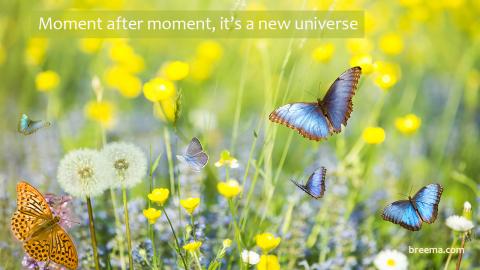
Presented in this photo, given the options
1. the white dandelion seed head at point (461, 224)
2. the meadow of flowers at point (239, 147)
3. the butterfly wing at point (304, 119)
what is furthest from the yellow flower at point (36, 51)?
the white dandelion seed head at point (461, 224)

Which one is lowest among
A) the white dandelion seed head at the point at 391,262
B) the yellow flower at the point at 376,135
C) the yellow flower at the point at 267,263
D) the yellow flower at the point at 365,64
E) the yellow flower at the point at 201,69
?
the white dandelion seed head at the point at 391,262

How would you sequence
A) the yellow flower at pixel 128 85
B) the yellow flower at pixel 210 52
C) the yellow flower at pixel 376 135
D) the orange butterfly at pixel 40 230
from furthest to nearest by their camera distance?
1. the yellow flower at pixel 210 52
2. the yellow flower at pixel 128 85
3. the yellow flower at pixel 376 135
4. the orange butterfly at pixel 40 230

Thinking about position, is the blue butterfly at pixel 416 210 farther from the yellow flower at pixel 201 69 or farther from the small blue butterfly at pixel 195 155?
the yellow flower at pixel 201 69

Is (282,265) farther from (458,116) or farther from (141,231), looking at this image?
(458,116)

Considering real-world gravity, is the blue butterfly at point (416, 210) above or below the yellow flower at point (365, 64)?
below

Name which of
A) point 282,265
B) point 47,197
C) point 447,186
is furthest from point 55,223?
point 447,186

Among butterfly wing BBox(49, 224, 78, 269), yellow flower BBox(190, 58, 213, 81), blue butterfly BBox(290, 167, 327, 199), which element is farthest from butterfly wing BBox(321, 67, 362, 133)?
yellow flower BBox(190, 58, 213, 81)

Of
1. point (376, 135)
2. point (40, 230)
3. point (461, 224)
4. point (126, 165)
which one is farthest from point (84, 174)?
point (461, 224)
